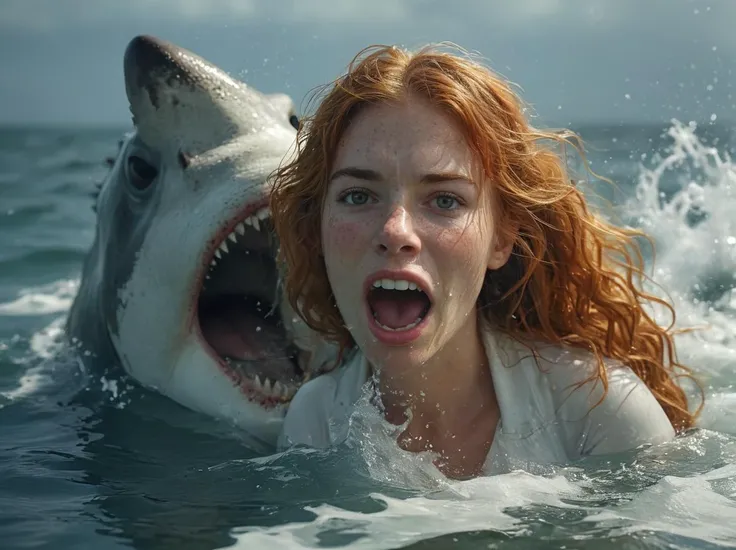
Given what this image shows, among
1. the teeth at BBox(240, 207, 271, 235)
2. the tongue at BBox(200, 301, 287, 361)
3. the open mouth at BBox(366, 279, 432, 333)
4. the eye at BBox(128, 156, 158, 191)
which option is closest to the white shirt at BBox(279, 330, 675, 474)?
the open mouth at BBox(366, 279, 432, 333)

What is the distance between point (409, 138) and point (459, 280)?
34cm

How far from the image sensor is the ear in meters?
2.78

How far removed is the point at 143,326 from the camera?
377 cm

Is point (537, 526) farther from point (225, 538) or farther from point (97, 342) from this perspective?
point (97, 342)

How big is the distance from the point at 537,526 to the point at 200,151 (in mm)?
1773

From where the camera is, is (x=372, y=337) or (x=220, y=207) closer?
(x=372, y=337)

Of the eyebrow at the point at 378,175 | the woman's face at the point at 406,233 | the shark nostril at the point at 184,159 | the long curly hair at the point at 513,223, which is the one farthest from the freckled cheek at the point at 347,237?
the shark nostril at the point at 184,159

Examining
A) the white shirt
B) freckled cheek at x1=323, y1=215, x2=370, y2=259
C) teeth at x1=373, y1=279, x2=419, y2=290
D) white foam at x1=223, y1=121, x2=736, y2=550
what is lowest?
white foam at x1=223, y1=121, x2=736, y2=550

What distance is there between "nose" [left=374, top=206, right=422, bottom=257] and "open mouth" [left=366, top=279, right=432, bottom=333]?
69mm

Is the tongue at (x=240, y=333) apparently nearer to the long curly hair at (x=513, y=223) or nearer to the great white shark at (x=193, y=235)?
the great white shark at (x=193, y=235)

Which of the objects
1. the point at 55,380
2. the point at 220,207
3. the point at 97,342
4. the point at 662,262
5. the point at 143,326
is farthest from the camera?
the point at 662,262

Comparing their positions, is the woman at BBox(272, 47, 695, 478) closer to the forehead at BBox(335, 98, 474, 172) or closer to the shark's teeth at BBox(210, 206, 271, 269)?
the forehead at BBox(335, 98, 474, 172)

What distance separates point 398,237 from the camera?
8.13 ft

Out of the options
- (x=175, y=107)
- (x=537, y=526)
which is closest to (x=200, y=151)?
(x=175, y=107)
